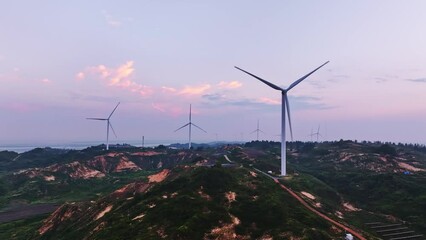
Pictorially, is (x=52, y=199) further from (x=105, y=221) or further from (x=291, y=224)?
(x=291, y=224)

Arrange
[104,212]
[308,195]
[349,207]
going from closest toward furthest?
[104,212] < [308,195] < [349,207]

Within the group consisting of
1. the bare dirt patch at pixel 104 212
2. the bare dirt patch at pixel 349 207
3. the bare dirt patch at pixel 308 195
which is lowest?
the bare dirt patch at pixel 349 207

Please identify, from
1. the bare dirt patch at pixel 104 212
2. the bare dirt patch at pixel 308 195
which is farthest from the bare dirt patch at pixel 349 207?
the bare dirt patch at pixel 104 212

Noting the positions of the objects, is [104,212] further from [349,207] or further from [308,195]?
[349,207]

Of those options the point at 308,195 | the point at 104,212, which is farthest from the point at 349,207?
the point at 104,212

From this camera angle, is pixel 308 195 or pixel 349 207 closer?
pixel 308 195

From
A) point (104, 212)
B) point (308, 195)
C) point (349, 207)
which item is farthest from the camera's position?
point (349, 207)

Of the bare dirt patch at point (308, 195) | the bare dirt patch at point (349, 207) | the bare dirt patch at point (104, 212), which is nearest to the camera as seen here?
the bare dirt patch at point (104, 212)

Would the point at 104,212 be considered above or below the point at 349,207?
above

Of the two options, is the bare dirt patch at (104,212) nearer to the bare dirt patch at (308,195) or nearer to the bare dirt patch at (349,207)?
the bare dirt patch at (308,195)

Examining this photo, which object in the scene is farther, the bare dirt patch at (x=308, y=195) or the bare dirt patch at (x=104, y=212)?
the bare dirt patch at (x=308, y=195)

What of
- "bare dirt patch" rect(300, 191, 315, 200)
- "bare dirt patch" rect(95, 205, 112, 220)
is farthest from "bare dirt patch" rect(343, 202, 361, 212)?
"bare dirt patch" rect(95, 205, 112, 220)

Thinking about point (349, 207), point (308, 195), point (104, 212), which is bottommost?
point (349, 207)
